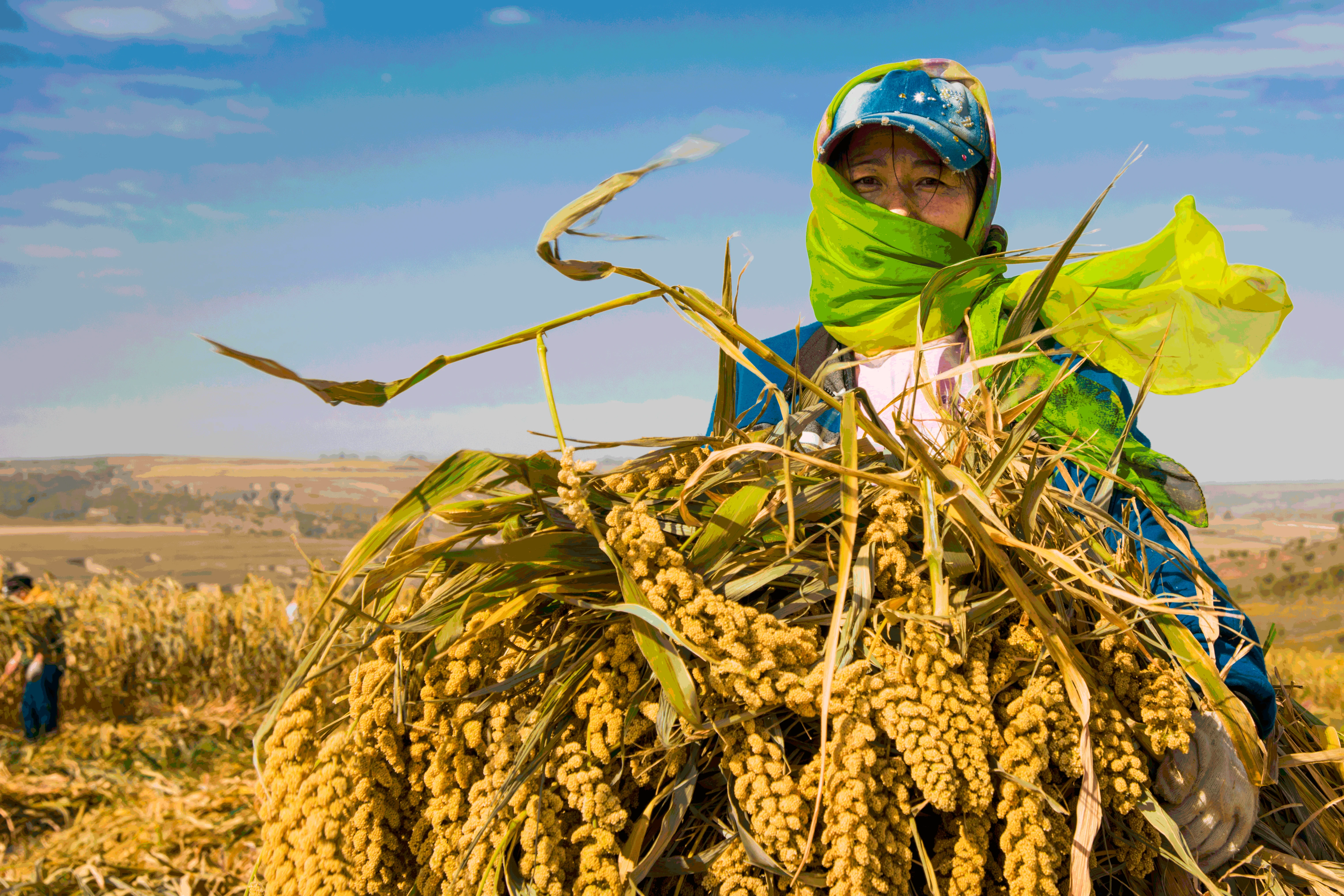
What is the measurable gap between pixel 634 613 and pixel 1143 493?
763mm

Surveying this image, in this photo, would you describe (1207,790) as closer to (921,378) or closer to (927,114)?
(921,378)

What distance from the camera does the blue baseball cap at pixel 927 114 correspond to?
1898mm

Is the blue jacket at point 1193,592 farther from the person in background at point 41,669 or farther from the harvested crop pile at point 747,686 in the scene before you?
the person in background at point 41,669

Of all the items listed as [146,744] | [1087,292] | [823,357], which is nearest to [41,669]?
[146,744]

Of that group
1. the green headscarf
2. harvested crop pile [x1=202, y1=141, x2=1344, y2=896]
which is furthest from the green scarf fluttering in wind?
harvested crop pile [x1=202, y1=141, x2=1344, y2=896]

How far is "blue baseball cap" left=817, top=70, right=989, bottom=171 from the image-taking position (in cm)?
190

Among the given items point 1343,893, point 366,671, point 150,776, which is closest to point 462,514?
point 366,671

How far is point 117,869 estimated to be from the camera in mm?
3051

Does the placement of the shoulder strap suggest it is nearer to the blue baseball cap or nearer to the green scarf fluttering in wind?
the green scarf fluttering in wind

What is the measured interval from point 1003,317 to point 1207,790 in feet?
3.23

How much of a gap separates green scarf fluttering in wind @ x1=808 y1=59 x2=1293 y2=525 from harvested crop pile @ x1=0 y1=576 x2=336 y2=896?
1.50 metres

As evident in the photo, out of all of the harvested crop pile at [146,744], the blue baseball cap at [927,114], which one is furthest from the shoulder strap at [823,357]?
the harvested crop pile at [146,744]

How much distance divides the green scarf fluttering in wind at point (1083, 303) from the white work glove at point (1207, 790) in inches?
16.7

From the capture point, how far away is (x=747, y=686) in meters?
0.87
